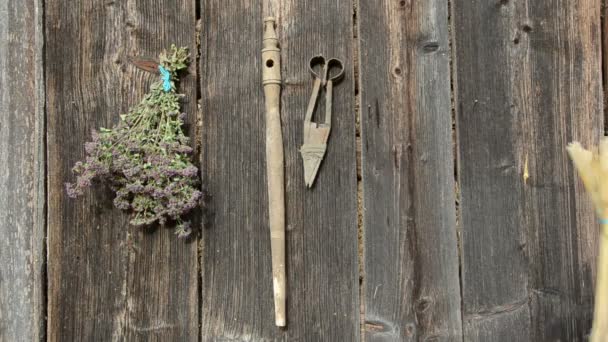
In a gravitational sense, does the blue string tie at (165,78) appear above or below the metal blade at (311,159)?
above

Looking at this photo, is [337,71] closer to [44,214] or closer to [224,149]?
[224,149]

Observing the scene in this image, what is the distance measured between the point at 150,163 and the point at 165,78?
0.27 metres

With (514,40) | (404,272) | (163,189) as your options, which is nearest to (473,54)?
(514,40)

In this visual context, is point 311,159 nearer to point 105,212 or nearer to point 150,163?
point 150,163

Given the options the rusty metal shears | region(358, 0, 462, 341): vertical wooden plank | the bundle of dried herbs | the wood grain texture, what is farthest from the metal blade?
the wood grain texture

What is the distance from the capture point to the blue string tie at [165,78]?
1.75 meters

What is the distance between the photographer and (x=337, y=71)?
1811 mm

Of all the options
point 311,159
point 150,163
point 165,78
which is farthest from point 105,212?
point 311,159

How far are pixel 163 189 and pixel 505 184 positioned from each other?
1.01m

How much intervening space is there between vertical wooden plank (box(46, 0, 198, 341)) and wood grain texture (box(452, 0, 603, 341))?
2.75 feet

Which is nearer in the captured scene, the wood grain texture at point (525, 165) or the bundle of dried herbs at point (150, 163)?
the bundle of dried herbs at point (150, 163)

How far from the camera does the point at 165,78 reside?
1760 mm

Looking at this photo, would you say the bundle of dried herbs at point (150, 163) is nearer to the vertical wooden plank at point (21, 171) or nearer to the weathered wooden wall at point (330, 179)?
the weathered wooden wall at point (330, 179)

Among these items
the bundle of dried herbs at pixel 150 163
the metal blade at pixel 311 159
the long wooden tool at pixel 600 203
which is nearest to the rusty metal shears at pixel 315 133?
the metal blade at pixel 311 159
